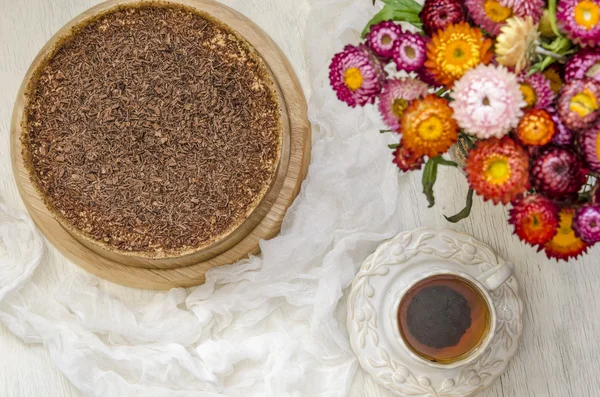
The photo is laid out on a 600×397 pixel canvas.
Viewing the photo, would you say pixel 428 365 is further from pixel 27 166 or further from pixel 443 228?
pixel 27 166

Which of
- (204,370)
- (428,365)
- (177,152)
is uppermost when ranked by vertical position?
(177,152)

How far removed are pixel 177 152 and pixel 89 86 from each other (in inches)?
6.8

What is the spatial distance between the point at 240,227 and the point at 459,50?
55cm

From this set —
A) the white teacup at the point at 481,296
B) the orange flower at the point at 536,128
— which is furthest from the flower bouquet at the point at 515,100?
the white teacup at the point at 481,296

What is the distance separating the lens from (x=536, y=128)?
2.17ft

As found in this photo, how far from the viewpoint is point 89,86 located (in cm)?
115

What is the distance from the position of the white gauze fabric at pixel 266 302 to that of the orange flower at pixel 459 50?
51cm

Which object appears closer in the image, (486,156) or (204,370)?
(486,156)

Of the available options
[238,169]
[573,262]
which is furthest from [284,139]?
[573,262]

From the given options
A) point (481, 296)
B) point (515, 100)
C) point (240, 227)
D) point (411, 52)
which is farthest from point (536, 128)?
point (240, 227)

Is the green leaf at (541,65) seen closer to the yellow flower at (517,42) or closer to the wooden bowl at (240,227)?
the yellow flower at (517,42)

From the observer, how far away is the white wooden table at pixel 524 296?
121 centimetres

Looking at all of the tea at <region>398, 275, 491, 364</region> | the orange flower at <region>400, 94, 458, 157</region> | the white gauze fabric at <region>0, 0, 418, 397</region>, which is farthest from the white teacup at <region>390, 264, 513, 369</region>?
the orange flower at <region>400, 94, 458, 157</region>

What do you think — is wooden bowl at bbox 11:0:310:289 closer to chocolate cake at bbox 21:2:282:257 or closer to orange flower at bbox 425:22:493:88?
chocolate cake at bbox 21:2:282:257
